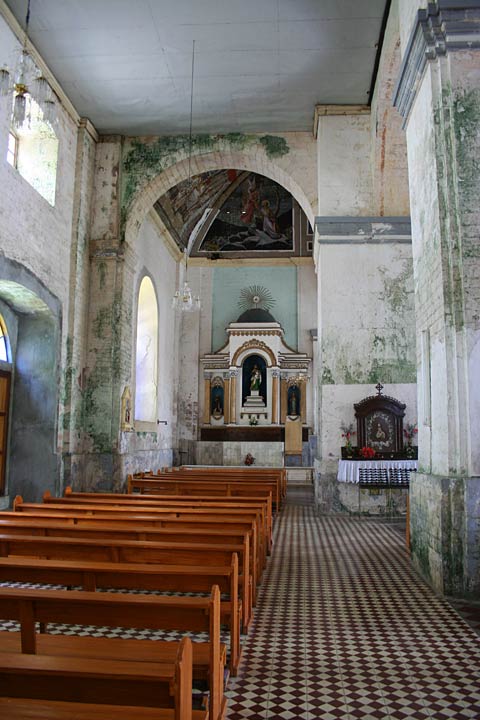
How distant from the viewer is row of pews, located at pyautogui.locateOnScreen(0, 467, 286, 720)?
1818 millimetres

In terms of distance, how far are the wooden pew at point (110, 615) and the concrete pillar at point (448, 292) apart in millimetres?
3074

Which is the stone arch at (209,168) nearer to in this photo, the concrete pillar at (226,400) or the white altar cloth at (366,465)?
the white altar cloth at (366,465)

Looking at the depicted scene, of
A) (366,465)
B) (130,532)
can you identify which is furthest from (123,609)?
(366,465)

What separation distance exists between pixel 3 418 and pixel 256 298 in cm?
1199

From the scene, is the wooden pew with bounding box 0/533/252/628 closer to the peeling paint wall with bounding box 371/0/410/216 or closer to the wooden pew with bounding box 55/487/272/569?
the wooden pew with bounding box 55/487/272/569

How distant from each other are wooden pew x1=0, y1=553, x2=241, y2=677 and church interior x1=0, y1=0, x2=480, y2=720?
22mm

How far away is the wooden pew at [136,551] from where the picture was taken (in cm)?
396

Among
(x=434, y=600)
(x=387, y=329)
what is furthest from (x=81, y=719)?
(x=387, y=329)

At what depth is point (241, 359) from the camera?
66.5 ft

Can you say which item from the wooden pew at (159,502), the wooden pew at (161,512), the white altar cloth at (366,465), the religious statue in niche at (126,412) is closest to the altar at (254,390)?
the religious statue in niche at (126,412)

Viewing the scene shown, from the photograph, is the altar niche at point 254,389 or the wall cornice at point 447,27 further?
the altar niche at point 254,389

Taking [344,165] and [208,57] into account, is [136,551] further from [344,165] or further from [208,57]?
[344,165]

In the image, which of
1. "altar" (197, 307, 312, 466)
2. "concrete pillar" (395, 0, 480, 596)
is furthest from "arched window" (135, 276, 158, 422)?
"concrete pillar" (395, 0, 480, 596)

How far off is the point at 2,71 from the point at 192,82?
18.9 feet
